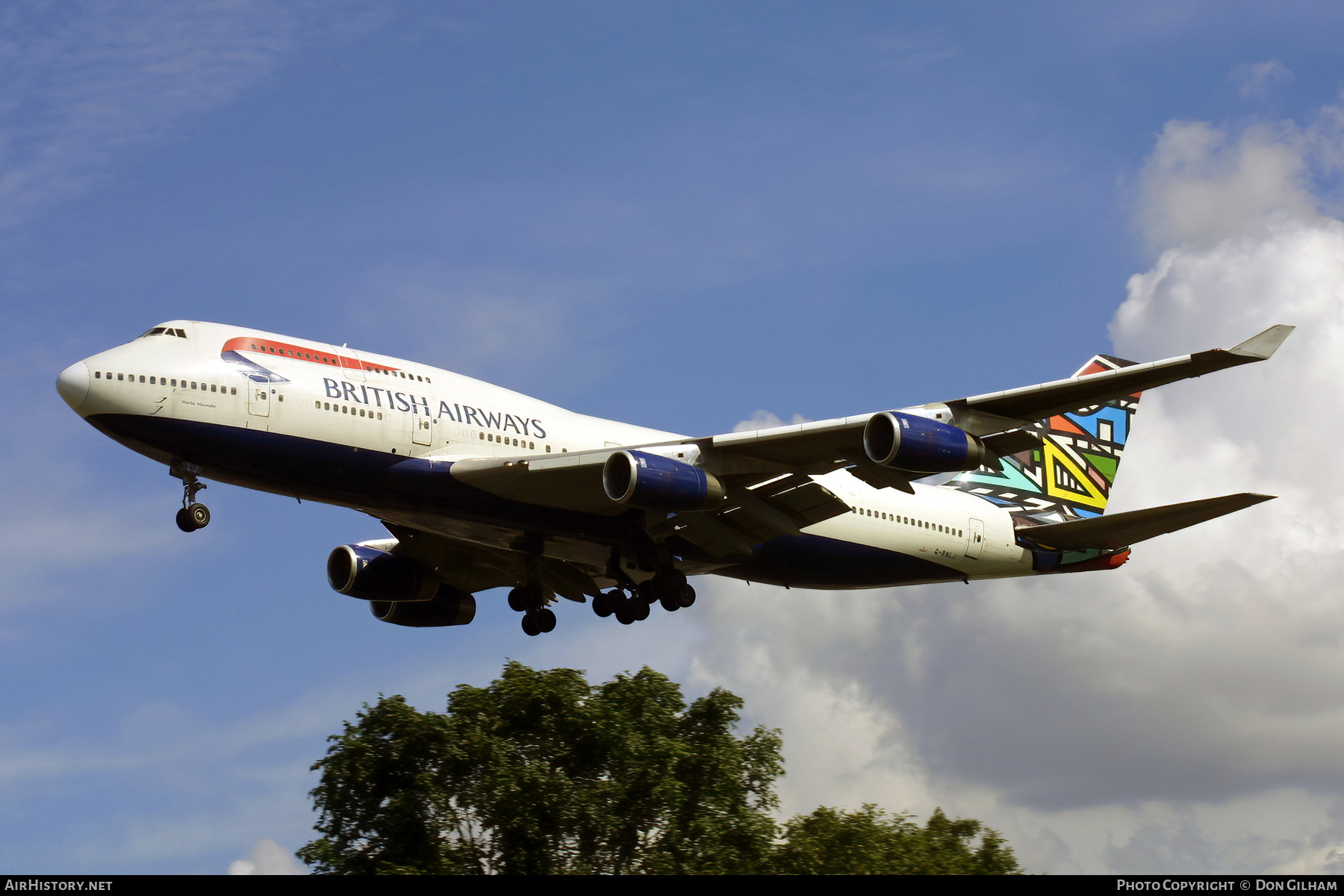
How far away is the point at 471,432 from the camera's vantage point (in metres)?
32.4

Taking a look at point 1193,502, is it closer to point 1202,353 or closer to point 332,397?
point 1202,353

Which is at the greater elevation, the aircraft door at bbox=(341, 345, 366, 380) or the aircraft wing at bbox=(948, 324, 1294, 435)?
the aircraft door at bbox=(341, 345, 366, 380)

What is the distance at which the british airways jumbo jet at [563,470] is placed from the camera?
29.5m

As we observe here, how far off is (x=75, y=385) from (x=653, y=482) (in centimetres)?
1217

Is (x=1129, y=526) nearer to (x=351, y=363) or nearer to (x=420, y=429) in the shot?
(x=420, y=429)

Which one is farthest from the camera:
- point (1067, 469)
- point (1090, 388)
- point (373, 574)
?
point (1067, 469)

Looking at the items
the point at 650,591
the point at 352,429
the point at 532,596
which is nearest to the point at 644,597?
the point at 650,591

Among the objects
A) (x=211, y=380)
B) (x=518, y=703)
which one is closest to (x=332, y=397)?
(x=211, y=380)

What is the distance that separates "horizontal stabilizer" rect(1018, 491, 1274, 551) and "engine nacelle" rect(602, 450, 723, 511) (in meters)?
12.1

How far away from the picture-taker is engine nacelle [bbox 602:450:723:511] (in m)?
30.7

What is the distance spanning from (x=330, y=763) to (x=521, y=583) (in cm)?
749

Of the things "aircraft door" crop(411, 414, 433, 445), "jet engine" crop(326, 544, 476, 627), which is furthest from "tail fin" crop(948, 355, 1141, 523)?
"aircraft door" crop(411, 414, 433, 445)

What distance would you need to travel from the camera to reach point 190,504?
1181 inches

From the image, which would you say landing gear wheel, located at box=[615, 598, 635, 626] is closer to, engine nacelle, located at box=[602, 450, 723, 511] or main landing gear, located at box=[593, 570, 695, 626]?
main landing gear, located at box=[593, 570, 695, 626]
